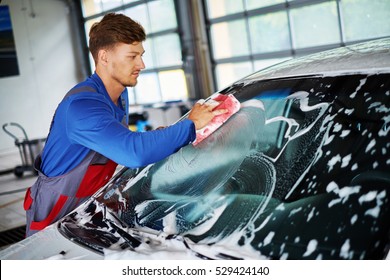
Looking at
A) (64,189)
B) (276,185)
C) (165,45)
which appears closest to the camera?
(276,185)

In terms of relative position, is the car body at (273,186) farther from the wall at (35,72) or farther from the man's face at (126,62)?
the wall at (35,72)

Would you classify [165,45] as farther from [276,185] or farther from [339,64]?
[276,185]

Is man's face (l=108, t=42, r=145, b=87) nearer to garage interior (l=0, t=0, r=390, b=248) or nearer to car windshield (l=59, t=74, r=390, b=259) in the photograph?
car windshield (l=59, t=74, r=390, b=259)

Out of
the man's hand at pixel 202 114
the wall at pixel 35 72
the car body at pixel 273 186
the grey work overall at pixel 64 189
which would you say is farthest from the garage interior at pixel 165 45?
the man's hand at pixel 202 114

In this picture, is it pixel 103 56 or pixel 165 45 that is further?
pixel 165 45

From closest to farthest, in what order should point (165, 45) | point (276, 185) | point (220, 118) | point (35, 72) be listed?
1. point (276, 185)
2. point (220, 118)
3. point (35, 72)
4. point (165, 45)

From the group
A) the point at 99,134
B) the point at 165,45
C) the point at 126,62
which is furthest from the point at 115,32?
the point at 165,45

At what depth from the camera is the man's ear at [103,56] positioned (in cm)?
167

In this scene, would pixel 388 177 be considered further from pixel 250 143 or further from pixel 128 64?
pixel 128 64

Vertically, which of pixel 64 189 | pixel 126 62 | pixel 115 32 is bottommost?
pixel 64 189

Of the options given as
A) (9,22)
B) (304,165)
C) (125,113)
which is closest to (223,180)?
(304,165)

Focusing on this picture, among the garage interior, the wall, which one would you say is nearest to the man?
the garage interior

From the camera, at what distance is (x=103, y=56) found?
5.55ft

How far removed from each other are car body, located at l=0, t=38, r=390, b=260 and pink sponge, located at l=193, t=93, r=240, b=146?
0.02 metres
